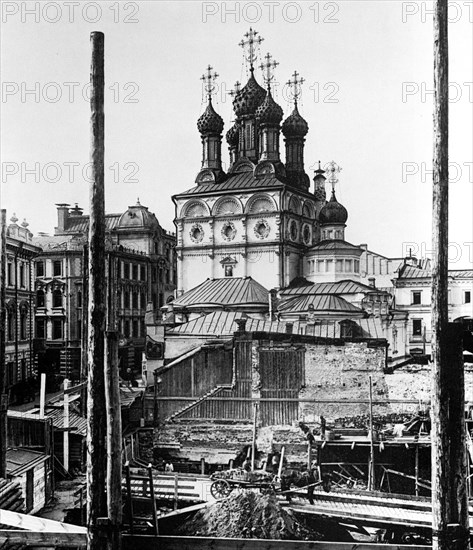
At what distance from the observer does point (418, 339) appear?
14.5 meters

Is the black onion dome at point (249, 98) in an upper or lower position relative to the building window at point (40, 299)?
upper

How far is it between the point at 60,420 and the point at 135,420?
1.38 m

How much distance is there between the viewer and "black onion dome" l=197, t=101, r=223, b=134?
11.5 meters

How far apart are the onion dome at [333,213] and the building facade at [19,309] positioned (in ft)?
20.5

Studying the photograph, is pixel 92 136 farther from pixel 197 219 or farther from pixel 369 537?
pixel 197 219

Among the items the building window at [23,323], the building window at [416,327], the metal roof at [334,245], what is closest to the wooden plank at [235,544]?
the building window at [23,323]

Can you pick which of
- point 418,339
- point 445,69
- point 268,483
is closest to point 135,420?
point 268,483

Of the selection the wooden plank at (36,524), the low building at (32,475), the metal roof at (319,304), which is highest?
the metal roof at (319,304)

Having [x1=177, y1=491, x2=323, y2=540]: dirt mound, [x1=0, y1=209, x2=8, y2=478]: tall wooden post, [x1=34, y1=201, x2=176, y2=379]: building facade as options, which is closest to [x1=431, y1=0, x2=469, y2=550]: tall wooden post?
[x1=177, y1=491, x2=323, y2=540]: dirt mound

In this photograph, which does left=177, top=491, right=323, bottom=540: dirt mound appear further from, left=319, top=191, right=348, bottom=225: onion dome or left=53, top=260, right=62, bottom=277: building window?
left=319, top=191, right=348, bottom=225: onion dome

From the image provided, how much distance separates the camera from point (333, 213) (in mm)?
14977

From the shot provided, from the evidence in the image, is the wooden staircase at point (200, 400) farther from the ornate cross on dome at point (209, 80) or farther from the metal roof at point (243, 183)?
the ornate cross on dome at point (209, 80)

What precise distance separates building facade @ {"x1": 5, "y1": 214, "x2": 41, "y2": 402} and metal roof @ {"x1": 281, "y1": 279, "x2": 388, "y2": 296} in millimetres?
5617

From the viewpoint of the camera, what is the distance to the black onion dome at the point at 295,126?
509 inches
